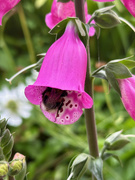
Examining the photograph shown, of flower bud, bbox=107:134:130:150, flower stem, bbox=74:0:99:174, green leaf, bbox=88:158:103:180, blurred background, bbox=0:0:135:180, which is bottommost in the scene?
blurred background, bbox=0:0:135:180

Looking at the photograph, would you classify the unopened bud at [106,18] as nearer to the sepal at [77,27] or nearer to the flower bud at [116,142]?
the sepal at [77,27]

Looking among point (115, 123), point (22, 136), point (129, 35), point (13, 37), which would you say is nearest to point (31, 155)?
point (22, 136)

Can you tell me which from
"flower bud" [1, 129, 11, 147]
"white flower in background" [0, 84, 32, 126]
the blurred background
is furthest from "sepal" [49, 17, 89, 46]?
"white flower in background" [0, 84, 32, 126]

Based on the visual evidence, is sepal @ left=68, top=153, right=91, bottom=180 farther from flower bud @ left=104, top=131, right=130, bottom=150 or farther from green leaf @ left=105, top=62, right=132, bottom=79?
green leaf @ left=105, top=62, right=132, bottom=79

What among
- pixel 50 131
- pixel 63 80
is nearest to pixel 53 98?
pixel 63 80

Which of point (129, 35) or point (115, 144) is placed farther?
point (129, 35)

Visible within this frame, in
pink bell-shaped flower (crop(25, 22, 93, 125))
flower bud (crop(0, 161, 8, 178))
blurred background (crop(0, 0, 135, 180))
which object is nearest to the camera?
flower bud (crop(0, 161, 8, 178))

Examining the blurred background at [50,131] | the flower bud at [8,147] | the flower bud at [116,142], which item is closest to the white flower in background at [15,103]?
the blurred background at [50,131]

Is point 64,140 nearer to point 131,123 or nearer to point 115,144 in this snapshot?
point 131,123
